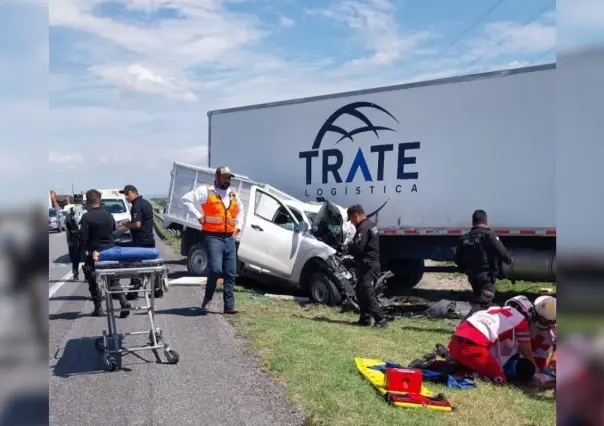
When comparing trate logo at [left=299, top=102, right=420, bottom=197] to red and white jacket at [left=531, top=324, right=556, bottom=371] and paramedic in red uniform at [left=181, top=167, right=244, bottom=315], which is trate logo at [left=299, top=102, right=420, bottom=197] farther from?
red and white jacket at [left=531, top=324, right=556, bottom=371]

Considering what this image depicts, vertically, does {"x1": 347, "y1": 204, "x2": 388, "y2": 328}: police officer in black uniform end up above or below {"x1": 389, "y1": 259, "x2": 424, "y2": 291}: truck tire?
above

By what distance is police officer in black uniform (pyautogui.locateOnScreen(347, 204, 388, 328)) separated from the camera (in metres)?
9.46

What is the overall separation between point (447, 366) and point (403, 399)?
1323 mm

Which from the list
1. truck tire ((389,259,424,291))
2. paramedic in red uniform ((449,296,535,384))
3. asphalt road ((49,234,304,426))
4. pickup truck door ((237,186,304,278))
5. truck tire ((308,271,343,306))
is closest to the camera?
asphalt road ((49,234,304,426))

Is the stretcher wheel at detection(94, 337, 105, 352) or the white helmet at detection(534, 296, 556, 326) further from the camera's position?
the stretcher wheel at detection(94, 337, 105, 352)

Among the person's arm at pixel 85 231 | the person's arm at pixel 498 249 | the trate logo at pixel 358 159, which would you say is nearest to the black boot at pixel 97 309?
the person's arm at pixel 85 231

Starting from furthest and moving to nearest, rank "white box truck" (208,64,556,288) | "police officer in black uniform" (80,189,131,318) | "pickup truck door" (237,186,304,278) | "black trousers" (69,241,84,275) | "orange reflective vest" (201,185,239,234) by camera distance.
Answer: "black trousers" (69,241,84,275), "pickup truck door" (237,186,304,278), "white box truck" (208,64,556,288), "orange reflective vest" (201,185,239,234), "police officer in black uniform" (80,189,131,318)

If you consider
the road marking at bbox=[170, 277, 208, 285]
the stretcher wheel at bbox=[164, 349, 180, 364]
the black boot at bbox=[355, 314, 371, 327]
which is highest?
the stretcher wheel at bbox=[164, 349, 180, 364]

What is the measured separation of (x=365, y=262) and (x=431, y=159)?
4622mm

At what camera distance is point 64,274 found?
1570 cm

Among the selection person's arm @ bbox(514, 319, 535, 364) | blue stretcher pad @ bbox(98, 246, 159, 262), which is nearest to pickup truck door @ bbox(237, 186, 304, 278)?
blue stretcher pad @ bbox(98, 246, 159, 262)

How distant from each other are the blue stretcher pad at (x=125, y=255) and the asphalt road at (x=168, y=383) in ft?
3.27

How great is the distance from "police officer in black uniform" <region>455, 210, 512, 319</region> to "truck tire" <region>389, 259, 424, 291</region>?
5.89m

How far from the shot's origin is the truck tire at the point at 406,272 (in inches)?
587
